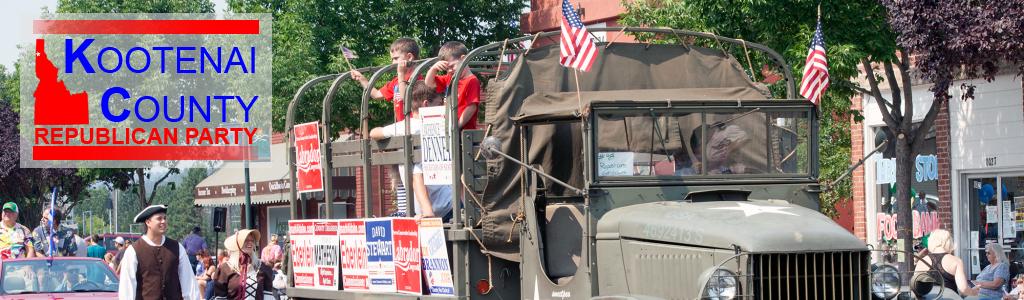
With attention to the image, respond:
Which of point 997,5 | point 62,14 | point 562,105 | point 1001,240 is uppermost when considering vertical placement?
point 62,14

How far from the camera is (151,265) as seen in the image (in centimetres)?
1079

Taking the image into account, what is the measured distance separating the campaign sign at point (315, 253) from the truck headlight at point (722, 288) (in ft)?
15.0

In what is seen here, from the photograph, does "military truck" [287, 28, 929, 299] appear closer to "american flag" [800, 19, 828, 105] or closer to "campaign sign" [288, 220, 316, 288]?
"american flag" [800, 19, 828, 105]

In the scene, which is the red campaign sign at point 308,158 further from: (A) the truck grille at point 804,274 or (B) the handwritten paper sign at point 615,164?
(A) the truck grille at point 804,274

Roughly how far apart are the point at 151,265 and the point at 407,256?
1866 millimetres

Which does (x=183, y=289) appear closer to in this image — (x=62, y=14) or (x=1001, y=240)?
(x=1001, y=240)

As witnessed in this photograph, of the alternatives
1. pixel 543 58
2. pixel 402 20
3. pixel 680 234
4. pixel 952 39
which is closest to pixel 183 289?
pixel 543 58

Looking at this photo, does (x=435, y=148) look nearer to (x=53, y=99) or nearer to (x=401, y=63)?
(x=401, y=63)

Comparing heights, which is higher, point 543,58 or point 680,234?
point 543,58

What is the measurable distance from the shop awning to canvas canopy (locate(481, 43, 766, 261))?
29.1 meters

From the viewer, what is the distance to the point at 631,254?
9.16m

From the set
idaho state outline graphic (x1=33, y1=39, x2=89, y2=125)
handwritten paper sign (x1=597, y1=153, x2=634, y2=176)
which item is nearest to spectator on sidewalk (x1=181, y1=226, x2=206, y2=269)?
idaho state outline graphic (x1=33, y1=39, x2=89, y2=125)

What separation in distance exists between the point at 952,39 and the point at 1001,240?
17.7 feet

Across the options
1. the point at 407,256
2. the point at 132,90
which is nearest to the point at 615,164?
the point at 407,256
